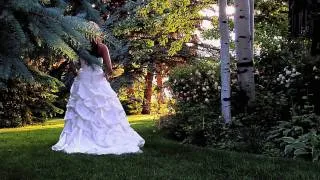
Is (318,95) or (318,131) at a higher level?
(318,95)

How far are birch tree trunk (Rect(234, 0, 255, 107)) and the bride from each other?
218 cm

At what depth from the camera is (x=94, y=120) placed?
6.68 meters

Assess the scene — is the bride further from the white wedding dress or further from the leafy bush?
the leafy bush

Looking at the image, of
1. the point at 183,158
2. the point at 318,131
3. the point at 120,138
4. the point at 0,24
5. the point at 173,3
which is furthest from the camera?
the point at 173,3

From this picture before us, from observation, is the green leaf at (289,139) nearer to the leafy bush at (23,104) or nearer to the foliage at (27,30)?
the foliage at (27,30)

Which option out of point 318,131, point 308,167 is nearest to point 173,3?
point 318,131

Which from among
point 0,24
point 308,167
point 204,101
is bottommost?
point 308,167

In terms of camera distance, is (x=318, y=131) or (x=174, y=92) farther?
(x=174, y=92)

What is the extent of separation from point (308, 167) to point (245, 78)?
10.5 feet

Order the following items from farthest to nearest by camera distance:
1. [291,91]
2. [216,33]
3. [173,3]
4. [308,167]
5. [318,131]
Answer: [216,33]
[173,3]
[291,91]
[318,131]
[308,167]

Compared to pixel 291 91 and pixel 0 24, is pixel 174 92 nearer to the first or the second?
pixel 291 91

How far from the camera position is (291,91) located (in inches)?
287

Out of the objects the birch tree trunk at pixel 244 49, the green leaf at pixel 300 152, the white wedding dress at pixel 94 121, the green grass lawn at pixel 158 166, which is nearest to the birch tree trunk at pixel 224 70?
the birch tree trunk at pixel 244 49

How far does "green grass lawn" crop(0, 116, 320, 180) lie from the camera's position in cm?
448
